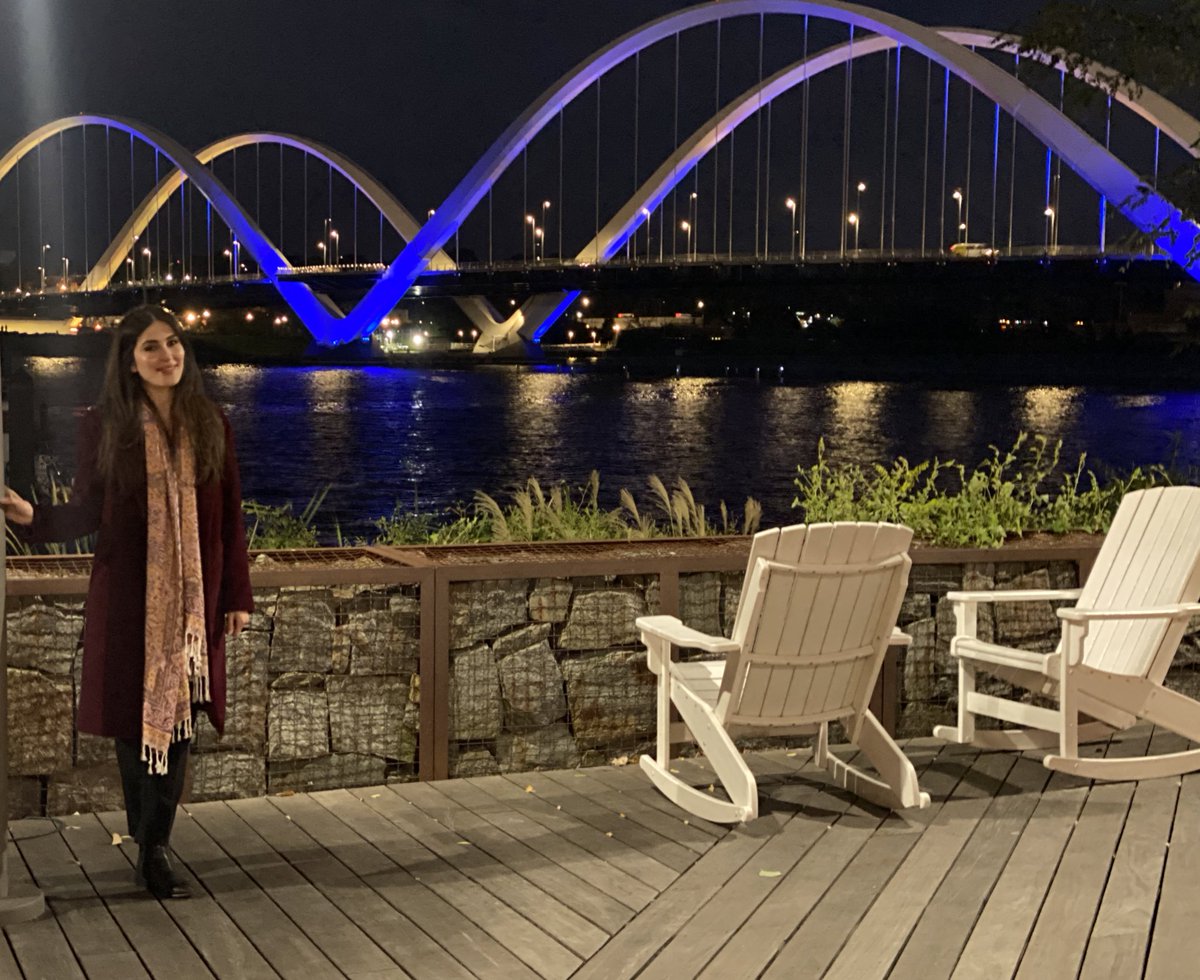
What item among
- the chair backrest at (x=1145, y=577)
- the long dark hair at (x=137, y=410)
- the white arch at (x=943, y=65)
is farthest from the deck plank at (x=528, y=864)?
the white arch at (x=943, y=65)

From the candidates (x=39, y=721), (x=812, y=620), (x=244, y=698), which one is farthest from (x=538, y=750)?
(x=39, y=721)

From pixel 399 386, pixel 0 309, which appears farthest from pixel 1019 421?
pixel 0 309

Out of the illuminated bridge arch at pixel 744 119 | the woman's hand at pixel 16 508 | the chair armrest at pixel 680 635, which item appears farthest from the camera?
the illuminated bridge arch at pixel 744 119

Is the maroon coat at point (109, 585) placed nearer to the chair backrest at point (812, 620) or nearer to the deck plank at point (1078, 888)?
the chair backrest at point (812, 620)

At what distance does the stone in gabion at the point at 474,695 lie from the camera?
437 cm

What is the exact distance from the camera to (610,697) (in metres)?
4.57

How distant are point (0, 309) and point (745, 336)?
3306 centimetres

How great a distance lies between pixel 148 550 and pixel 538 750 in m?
1.58

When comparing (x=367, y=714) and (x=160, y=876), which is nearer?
(x=160, y=876)

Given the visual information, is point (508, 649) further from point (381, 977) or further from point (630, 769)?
point (381, 977)

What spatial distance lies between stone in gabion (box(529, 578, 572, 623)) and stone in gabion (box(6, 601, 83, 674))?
1234 mm

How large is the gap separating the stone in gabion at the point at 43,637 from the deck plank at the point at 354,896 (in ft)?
1.90

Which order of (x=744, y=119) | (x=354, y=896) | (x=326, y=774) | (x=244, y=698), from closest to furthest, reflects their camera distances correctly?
(x=354, y=896)
(x=244, y=698)
(x=326, y=774)
(x=744, y=119)

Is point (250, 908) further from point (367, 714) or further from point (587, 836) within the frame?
point (367, 714)
